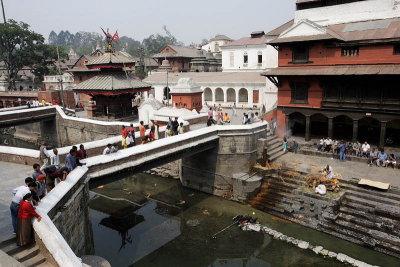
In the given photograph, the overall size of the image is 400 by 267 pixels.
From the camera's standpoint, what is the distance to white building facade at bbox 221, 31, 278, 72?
43250 mm

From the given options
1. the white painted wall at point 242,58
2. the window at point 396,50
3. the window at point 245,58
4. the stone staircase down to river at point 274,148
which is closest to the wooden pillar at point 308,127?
the stone staircase down to river at point 274,148

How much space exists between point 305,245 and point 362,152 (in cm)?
881

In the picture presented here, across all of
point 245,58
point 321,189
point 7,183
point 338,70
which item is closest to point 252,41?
point 245,58

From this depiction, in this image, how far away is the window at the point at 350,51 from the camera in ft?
66.5

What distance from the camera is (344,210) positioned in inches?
602

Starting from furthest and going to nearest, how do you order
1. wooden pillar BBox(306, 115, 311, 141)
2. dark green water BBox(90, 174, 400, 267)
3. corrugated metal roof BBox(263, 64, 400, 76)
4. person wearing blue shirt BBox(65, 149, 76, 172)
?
wooden pillar BBox(306, 115, 311, 141) < corrugated metal roof BBox(263, 64, 400, 76) < dark green water BBox(90, 174, 400, 267) < person wearing blue shirt BBox(65, 149, 76, 172)

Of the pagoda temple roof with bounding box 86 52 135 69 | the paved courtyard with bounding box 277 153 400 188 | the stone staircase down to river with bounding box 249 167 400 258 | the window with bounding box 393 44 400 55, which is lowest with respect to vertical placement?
the stone staircase down to river with bounding box 249 167 400 258

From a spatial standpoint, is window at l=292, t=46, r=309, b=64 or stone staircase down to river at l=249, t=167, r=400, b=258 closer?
stone staircase down to river at l=249, t=167, r=400, b=258

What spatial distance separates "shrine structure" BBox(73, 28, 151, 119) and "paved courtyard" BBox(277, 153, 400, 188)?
1489 cm

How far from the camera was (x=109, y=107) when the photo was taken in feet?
93.2

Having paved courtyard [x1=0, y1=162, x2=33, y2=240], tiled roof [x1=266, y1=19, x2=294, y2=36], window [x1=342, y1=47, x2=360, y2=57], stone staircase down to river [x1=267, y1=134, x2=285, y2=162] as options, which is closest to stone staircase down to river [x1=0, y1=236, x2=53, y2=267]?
paved courtyard [x1=0, y1=162, x2=33, y2=240]

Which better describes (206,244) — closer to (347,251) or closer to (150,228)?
(150,228)

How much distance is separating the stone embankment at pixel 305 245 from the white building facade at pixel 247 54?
3003 cm

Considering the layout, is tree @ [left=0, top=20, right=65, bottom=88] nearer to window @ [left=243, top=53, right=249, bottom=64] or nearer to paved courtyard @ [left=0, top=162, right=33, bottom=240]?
window @ [left=243, top=53, right=249, bottom=64]
